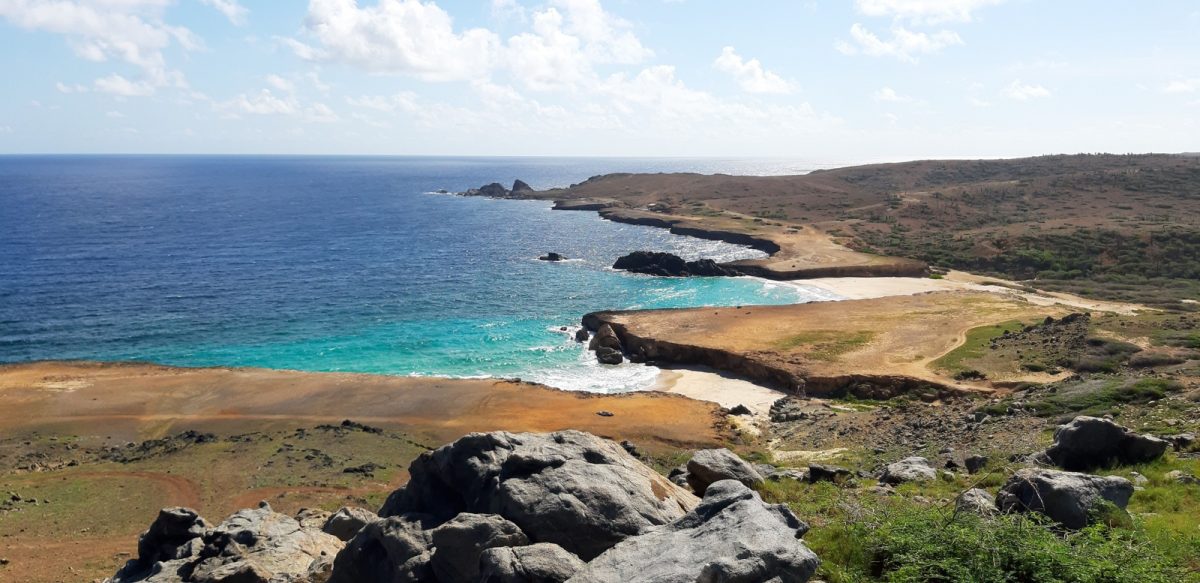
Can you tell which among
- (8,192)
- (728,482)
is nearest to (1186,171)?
(728,482)

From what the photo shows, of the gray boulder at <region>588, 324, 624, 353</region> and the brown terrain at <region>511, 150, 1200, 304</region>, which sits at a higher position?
the brown terrain at <region>511, 150, 1200, 304</region>

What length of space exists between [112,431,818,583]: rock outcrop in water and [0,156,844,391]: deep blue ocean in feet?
105

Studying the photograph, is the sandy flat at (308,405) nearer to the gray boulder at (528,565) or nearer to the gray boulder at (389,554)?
the gray boulder at (389,554)

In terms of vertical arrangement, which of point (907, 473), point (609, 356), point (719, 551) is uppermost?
point (719, 551)

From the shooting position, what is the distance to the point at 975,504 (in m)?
13.7

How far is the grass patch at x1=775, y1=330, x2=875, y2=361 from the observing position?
50406 millimetres

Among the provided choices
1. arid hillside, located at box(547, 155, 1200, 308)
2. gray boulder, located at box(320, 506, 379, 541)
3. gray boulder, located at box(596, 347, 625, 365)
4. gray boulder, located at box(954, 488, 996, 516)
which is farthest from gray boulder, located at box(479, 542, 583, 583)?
arid hillside, located at box(547, 155, 1200, 308)

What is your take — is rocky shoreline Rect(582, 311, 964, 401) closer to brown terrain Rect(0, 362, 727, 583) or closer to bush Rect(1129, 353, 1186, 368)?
brown terrain Rect(0, 362, 727, 583)

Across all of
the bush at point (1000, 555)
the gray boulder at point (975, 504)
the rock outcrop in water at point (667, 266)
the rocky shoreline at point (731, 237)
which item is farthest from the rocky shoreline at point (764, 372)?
the rocky shoreline at point (731, 237)

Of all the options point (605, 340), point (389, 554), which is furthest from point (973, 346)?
point (389, 554)

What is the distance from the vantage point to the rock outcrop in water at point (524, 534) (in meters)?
11.3

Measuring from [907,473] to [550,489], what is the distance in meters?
13.4

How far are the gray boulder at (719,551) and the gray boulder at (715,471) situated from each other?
6142 millimetres

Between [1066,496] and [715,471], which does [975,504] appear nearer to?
[1066,496]
